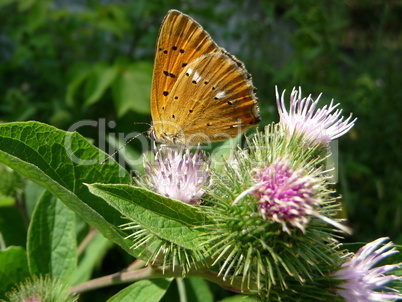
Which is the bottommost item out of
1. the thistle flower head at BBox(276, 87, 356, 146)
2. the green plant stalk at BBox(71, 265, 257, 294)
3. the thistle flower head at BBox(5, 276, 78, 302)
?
the thistle flower head at BBox(5, 276, 78, 302)

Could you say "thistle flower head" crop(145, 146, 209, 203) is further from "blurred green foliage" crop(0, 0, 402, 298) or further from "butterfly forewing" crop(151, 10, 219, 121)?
"blurred green foliage" crop(0, 0, 402, 298)

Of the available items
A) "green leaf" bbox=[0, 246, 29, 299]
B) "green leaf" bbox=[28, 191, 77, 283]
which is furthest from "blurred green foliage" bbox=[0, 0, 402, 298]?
"green leaf" bbox=[0, 246, 29, 299]

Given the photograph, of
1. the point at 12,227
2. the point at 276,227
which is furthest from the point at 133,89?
the point at 276,227

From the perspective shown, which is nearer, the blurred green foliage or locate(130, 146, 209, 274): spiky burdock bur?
locate(130, 146, 209, 274): spiky burdock bur

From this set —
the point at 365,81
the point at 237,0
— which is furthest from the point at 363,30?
the point at 365,81

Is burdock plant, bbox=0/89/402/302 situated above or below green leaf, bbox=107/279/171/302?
above

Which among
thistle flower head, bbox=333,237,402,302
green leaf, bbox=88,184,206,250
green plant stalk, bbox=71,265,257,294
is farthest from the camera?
green plant stalk, bbox=71,265,257,294
